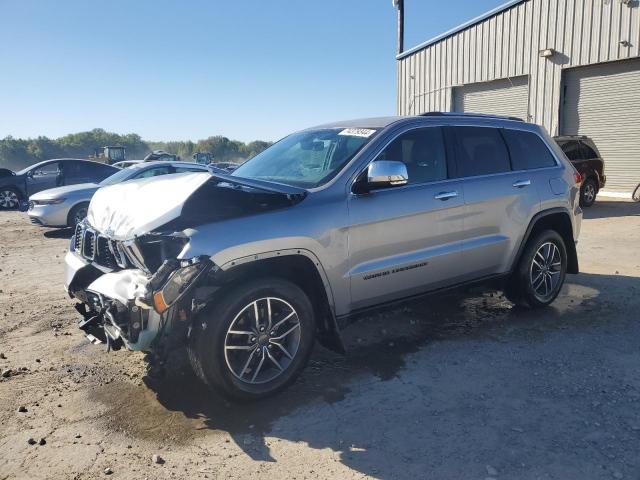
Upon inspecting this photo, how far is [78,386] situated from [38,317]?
1.90m

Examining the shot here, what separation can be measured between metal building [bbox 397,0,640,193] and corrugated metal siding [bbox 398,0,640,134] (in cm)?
3

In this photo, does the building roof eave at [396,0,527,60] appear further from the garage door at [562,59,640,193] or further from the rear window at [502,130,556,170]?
the rear window at [502,130,556,170]

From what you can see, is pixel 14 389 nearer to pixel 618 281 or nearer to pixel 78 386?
pixel 78 386

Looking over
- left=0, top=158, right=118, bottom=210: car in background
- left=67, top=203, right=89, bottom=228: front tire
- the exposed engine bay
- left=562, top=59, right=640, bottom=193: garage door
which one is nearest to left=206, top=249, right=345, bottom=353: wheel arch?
the exposed engine bay

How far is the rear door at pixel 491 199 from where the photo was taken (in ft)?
15.4

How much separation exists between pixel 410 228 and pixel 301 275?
978 millimetres

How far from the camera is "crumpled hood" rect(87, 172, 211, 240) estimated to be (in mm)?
3402

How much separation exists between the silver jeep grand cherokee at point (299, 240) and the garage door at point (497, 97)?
45.5 ft

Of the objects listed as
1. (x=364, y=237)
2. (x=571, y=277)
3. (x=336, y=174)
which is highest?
(x=336, y=174)

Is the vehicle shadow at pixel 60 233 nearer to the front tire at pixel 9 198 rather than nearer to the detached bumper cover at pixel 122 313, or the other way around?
the front tire at pixel 9 198

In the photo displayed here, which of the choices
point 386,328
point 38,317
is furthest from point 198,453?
point 38,317

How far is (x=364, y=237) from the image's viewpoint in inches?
154

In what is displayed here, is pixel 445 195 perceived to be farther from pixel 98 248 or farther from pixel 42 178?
pixel 42 178

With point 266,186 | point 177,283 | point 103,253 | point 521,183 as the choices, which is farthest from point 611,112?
point 177,283
